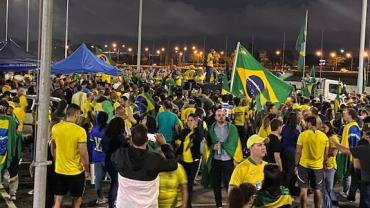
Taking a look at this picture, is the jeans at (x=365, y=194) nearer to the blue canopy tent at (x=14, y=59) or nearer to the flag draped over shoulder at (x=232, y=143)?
the flag draped over shoulder at (x=232, y=143)

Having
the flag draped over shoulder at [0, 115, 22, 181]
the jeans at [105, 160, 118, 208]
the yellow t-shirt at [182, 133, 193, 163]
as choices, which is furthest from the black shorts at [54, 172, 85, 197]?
the yellow t-shirt at [182, 133, 193, 163]

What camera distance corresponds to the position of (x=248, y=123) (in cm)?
1395

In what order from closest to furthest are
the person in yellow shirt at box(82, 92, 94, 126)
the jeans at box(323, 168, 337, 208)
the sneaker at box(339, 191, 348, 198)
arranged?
the jeans at box(323, 168, 337, 208) < the sneaker at box(339, 191, 348, 198) < the person in yellow shirt at box(82, 92, 94, 126)

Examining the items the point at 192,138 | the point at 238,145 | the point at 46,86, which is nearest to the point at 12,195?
the point at 192,138

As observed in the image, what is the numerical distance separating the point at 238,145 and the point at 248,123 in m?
5.41

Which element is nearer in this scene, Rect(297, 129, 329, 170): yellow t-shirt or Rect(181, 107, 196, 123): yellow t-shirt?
Rect(297, 129, 329, 170): yellow t-shirt

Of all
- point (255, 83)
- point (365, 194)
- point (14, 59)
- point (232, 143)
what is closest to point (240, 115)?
point (255, 83)

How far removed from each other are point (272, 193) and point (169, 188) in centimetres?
108

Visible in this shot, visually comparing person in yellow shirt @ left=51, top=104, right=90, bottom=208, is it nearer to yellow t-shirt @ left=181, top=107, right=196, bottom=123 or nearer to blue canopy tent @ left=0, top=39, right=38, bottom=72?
yellow t-shirt @ left=181, top=107, right=196, bottom=123

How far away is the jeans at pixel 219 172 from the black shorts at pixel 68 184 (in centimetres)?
234

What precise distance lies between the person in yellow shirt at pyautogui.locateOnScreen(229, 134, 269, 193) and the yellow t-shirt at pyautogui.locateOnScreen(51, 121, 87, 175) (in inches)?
107

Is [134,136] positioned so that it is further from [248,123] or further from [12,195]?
[248,123]

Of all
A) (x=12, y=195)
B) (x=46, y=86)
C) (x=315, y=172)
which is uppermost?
(x=46, y=86)

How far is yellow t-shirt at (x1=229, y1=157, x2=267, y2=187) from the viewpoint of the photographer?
529 cm
